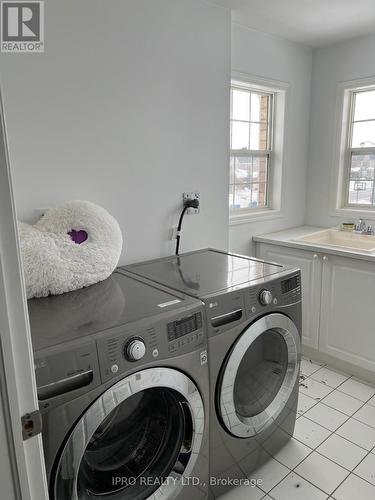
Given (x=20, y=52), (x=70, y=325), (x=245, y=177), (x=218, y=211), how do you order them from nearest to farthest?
(x=70, y=325) < (x=20, y=52) < (x=218, y=211) < (x=245, y=177)

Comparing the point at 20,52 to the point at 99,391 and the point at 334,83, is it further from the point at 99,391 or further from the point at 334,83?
the point at 334,83

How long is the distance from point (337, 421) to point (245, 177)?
6.27ft

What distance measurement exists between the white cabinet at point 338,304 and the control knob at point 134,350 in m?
1.81

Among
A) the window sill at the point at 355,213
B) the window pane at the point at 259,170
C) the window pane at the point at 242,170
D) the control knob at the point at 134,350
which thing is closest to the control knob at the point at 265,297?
the control knob at the point at 134,350

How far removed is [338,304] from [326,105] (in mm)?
1754

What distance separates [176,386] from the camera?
1304 millimetres

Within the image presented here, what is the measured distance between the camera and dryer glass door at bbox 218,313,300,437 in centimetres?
155

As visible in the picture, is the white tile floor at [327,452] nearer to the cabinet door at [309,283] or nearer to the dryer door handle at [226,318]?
the cabinet door at [309,283]

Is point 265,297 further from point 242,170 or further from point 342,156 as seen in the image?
point 342,156

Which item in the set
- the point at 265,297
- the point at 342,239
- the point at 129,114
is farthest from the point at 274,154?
the point at 265,297

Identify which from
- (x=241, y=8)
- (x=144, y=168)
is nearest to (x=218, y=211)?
(x=144, y=168)

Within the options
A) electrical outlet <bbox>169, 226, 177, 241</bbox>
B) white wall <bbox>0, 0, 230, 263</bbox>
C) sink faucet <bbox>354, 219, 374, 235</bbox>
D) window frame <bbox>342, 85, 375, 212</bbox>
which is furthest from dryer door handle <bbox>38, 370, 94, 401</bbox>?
window frame <bbox>342, 85, 375, 212</bbox>

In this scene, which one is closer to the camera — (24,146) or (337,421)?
(24,146)

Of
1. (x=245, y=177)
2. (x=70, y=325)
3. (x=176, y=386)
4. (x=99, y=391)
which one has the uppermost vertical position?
(x=245, y=177)
